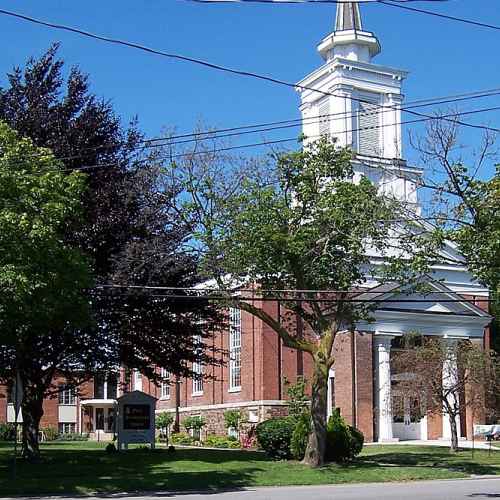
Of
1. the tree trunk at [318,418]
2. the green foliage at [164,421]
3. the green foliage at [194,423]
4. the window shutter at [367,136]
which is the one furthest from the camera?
the green foliage at [164,421]

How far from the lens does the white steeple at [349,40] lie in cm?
5703

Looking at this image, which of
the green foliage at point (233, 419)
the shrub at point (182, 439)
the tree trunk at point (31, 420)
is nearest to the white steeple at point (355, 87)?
the green foliage at point (233, 419)

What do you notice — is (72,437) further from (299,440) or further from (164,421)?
(299,440)

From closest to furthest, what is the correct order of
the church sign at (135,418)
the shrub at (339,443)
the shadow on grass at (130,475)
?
the shadow on grass at (130,475), the shrub at (339,443), the church sign at (135,418)

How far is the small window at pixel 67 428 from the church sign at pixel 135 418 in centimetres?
4477

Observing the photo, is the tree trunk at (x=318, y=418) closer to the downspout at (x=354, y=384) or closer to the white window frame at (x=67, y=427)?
the downspout at (x=354, y=384)

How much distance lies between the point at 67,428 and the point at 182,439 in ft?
98.5

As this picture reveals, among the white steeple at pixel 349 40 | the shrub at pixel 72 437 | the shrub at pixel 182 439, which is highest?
the white steeple at pixel 349 40

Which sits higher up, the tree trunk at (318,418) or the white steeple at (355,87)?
the white steeple at (355,87)

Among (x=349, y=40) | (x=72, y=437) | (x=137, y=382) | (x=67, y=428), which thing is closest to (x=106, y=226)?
(x=349, y=40)

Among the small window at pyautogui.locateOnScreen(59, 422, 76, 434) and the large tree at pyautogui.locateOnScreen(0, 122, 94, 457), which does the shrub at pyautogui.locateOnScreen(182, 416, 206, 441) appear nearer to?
the small window at pyautogui.locateOnScreen(59, 422, 76, 434)

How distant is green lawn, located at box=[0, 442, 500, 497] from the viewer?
24.9 meters

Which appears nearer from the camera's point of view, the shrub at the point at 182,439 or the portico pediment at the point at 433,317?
the portico pediment at the point at 433,317

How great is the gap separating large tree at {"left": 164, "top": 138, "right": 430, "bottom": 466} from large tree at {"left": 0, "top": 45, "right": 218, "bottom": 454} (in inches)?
77.0
